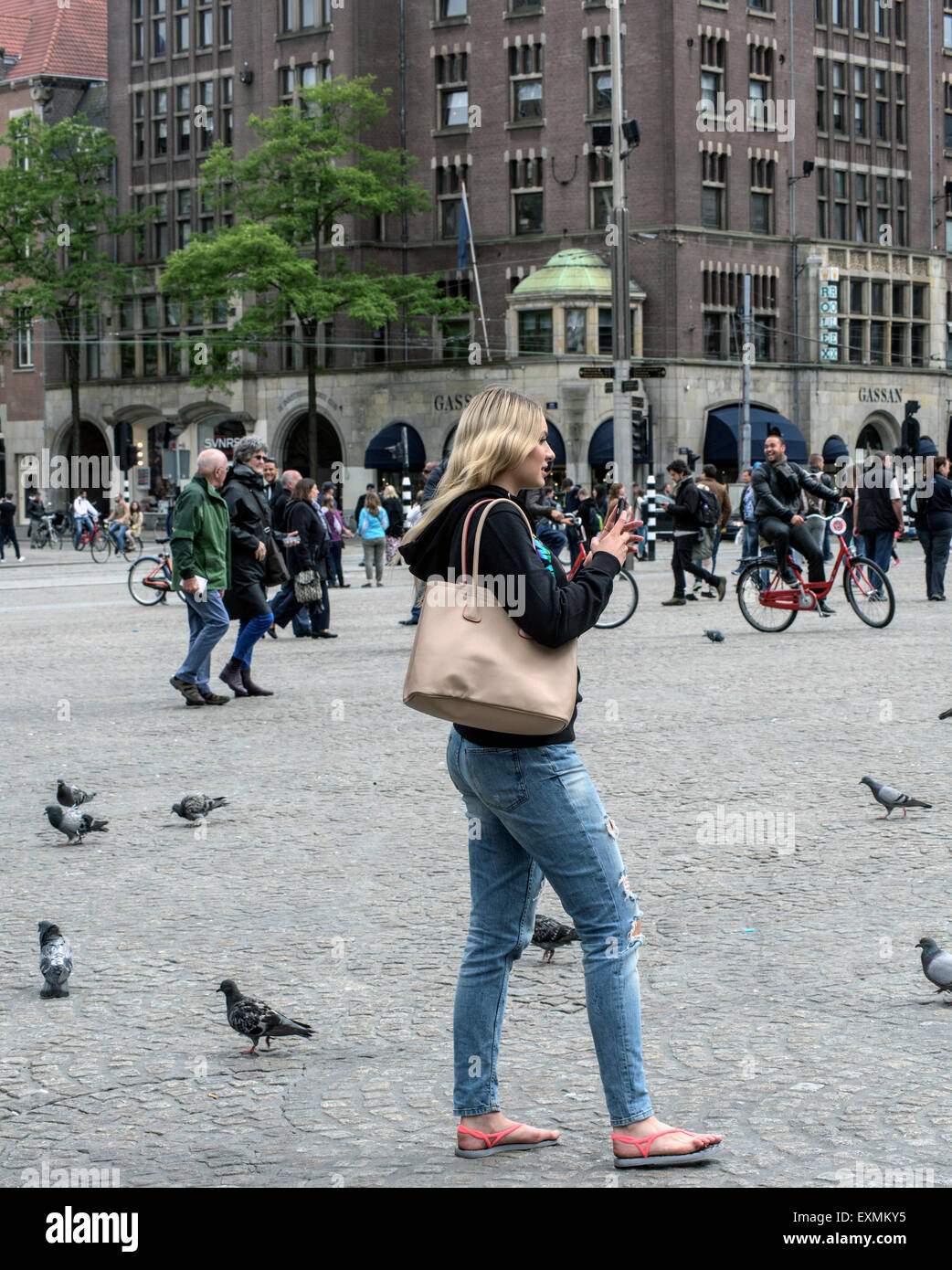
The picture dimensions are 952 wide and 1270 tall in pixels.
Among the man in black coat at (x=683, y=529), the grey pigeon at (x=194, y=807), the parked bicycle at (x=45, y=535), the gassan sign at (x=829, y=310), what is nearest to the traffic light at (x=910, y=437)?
the man in black coat at (x=683, y=529)

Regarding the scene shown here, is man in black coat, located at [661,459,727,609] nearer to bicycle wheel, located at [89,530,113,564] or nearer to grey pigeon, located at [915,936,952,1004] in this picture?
grey pigeon, located at [915,936,952,1004]

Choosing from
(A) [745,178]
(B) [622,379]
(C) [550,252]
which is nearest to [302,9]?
(C) [550,252]

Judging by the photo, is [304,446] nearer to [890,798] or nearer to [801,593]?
[801,593]

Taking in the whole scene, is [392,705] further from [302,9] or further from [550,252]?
[302,9]

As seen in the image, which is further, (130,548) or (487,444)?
(130,548)

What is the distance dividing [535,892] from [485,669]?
65 cm

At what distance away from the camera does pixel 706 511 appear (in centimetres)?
2183

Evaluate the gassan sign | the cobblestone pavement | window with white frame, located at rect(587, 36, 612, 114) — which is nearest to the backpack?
the cobblestone pavement

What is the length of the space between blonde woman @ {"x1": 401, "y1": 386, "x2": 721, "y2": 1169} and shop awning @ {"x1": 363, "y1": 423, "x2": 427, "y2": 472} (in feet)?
166

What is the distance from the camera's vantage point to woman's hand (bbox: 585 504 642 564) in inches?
160

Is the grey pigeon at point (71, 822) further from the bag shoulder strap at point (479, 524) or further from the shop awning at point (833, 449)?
the shop awning at point (833, 449)

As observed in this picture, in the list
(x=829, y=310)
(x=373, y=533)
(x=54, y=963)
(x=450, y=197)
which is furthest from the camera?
(x=450, y=197)

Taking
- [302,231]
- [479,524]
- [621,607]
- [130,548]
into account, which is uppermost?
[302,231]

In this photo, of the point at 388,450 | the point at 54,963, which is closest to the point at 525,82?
the point at 388,450
